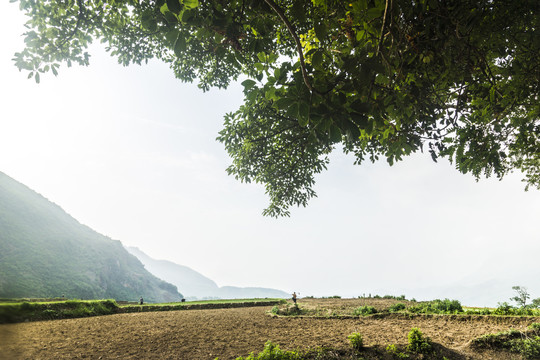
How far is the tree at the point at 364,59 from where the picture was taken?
10.5 feet

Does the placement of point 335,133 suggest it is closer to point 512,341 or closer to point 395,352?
point 395,352

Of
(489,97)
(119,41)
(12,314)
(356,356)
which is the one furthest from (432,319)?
(119,41)

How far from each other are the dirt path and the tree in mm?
5657

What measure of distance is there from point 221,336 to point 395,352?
644 centimetres

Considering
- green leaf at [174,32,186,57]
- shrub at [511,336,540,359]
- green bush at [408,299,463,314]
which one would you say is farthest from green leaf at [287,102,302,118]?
green bush at [408,299,463,314]

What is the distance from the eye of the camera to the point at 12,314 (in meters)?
1.10

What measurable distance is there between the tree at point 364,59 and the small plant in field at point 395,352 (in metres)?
5.01

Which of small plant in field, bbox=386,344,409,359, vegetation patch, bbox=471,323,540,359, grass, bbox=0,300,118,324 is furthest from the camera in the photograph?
grass, bbox=0,300,118,324

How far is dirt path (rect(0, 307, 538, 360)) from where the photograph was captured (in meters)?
8.12

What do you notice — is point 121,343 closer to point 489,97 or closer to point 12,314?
point 12,314

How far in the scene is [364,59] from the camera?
11.5ft

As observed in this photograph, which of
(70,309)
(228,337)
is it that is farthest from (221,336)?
(70,309)

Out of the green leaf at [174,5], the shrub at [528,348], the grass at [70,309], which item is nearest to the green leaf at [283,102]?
the green leaf at [174,5]

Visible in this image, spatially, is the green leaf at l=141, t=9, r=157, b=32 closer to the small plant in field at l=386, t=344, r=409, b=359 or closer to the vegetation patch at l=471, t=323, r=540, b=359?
the small plant in field at l=386, t=344, r=409, b=359
